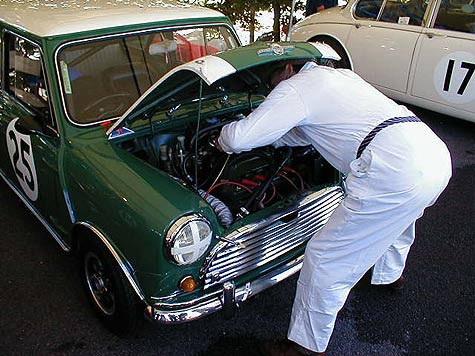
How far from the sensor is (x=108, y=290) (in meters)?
2.29

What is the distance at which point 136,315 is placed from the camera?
2.19 m

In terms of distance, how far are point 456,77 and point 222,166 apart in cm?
322

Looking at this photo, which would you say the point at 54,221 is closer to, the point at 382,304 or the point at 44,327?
the point at 44,327

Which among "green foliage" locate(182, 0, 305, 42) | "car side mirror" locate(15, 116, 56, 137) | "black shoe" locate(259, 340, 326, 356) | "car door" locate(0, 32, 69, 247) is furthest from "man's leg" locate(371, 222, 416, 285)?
"green foliage" locate(182, 0, 305, 42)

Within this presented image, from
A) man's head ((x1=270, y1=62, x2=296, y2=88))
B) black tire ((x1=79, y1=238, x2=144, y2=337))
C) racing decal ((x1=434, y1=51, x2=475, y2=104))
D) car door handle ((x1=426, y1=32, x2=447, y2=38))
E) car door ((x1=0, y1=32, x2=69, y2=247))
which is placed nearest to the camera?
black tire ((x1=79, y1=238, x2=144, y2=337))

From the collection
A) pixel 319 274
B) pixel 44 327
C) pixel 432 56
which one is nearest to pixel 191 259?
pixel 319 274

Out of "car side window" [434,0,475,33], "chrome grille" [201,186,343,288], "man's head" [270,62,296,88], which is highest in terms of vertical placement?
"man's head" [270,62,296,88]

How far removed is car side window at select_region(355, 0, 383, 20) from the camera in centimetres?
529

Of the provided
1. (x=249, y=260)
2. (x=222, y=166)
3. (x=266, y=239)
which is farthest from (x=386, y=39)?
(x=249, y=260)

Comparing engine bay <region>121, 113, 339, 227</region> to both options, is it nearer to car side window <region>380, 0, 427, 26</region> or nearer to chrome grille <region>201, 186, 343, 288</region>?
chrome grille <region>201, 186, 343, 288</region>

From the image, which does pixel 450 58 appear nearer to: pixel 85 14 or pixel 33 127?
pixel 85 14

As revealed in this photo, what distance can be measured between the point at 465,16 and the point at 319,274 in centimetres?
376

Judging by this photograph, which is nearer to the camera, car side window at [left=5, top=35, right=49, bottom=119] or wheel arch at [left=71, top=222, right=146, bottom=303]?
wheel arch at [left=71, top=222, right=146, bottom=303]

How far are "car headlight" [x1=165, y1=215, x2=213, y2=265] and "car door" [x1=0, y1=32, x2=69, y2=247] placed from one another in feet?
2.90
